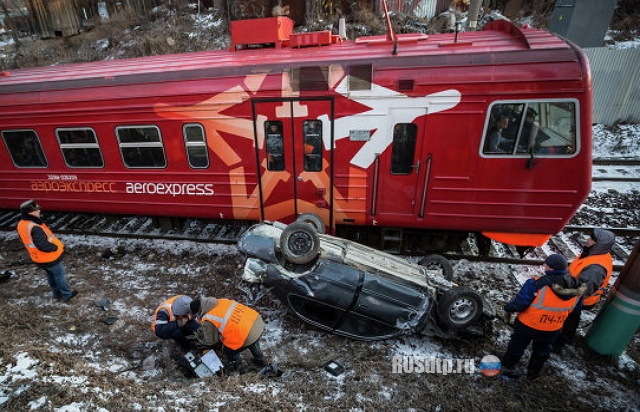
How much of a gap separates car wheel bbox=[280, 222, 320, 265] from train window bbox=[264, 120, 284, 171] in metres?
1.64

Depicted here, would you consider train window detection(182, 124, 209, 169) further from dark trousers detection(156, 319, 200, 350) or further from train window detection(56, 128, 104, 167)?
dark trousers detection(156, 319, 200, 350)

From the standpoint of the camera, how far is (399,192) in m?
5.29

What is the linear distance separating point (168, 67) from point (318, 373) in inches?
205

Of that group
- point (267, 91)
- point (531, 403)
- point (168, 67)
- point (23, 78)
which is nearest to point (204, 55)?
point (168, 67)

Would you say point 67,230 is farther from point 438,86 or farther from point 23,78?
point 438,86

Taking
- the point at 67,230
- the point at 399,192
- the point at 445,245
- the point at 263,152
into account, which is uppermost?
the point at 263,152

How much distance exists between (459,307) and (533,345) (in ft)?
2.66

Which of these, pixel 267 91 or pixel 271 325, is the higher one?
pixel 267 91

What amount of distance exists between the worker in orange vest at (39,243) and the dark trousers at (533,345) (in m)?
6.12

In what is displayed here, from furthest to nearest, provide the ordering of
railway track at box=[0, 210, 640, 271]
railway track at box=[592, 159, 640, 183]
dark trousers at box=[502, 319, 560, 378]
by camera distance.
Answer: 1. railway track at box=[592, 159, 640, 183]
2. railway track at box=[0, 210, 640, 271]
3. dark trousers at box=[502, 319, 560, 378]

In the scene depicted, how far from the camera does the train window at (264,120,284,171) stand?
17.5 feet

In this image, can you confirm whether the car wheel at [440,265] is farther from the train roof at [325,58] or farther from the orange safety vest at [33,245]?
the orange safety vest at [33,245]

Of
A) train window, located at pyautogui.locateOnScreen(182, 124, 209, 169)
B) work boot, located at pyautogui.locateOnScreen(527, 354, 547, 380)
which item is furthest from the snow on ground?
train window, located at pyautogui.locateOnScreen(182, 124, 209, 169)

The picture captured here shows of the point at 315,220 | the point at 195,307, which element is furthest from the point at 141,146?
the point at 195,307
